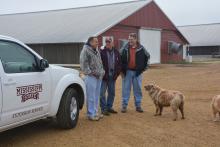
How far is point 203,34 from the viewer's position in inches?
2355

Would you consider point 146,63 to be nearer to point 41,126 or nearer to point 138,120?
point 138,120

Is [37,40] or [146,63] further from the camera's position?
[37,40]

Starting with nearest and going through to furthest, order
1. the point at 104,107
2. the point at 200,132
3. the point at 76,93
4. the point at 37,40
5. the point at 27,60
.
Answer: the point at 27,60 → the point at 200,132 → the point at 76,93 → the point at 104,107 → the point at 37,40

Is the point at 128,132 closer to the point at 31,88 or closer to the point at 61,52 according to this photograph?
the point at 31,88

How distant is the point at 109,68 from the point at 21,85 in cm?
326

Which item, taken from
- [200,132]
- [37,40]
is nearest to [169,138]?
[200,132]

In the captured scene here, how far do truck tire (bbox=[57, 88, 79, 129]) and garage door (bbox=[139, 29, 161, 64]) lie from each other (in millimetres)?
24210

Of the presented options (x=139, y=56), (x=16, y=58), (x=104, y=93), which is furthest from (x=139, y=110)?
(x=16, y=58)

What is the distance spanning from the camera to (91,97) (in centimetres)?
875

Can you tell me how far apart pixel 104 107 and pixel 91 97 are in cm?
71

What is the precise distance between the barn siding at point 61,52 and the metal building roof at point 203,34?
3001 cm

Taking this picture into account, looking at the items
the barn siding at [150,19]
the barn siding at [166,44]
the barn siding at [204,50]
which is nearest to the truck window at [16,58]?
the barn siding at [150,19]

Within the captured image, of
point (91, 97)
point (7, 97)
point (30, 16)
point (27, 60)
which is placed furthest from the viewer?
point (30, 16)

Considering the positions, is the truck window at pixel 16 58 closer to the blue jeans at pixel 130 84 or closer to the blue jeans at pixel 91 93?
the blue jeans at pixel 91 93
